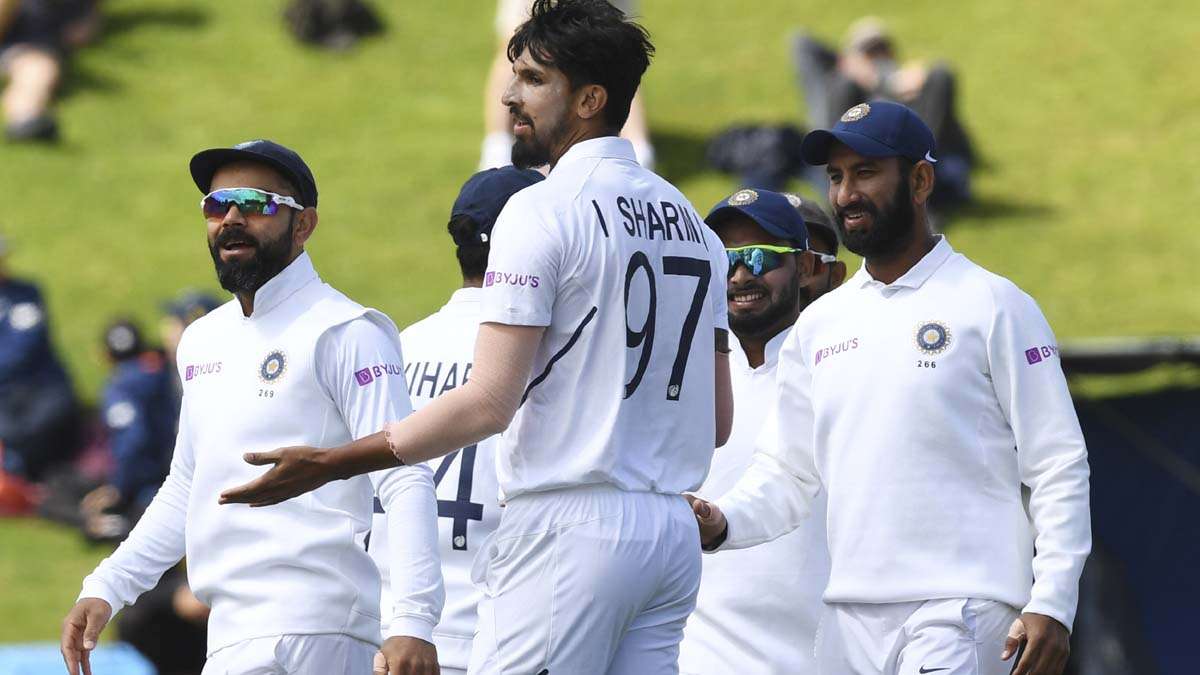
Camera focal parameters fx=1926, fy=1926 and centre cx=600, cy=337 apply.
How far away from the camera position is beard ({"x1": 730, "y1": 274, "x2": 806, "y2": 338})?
5934 mm

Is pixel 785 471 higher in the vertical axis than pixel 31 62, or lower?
lower

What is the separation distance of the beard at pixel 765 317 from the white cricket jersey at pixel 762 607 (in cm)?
38

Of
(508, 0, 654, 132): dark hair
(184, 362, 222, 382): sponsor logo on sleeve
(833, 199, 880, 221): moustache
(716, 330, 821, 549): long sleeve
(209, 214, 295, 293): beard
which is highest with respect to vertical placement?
(508, 0, 654, 132): dark hair

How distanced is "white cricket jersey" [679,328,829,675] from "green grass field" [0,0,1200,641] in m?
9.33

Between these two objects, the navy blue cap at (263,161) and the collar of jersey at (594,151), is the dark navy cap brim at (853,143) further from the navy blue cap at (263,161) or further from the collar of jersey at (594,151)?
the navy blue cap at (263,161)

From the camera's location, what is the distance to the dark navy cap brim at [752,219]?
5953 mm

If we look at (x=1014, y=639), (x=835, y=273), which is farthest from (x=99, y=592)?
(x=835, y=273)

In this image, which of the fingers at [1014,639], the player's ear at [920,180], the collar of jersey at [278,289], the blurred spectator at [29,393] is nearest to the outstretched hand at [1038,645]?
the fingers at [1014,639]

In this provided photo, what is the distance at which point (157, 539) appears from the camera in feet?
17.1

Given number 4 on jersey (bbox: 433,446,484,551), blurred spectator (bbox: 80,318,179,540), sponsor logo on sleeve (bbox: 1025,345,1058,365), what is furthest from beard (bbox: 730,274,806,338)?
blurred spectator (bbox: 80,318,179,540)

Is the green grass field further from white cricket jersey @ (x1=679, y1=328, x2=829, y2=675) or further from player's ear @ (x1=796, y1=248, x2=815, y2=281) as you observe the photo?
white cricket jersey @ (x1=679, y1=328, x2=829, y2=675)

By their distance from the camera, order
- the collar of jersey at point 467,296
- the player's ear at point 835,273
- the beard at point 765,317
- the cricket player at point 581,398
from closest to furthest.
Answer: the cricket player at point 581,398, the collar of jersey at point 467,296, the beard at point 765,317, the player's ear at point 835,273

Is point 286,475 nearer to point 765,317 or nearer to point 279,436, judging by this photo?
point 279,436

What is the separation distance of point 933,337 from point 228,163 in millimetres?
1899
